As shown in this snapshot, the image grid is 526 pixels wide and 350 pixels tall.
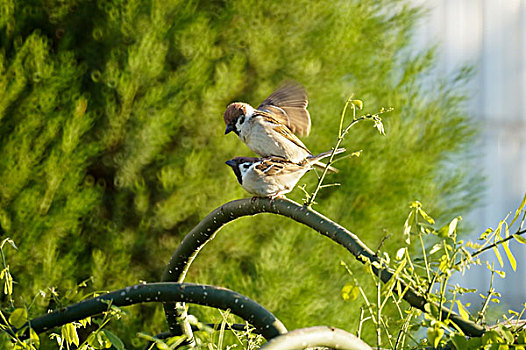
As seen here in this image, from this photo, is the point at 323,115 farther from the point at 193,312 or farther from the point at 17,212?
the point at 17,212

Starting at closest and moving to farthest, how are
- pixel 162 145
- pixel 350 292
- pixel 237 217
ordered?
pixel 350 292 < pixel 237 217 < pixel 162 145

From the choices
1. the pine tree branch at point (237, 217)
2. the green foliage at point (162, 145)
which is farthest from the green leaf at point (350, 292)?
the green foliage at point (162, 145)

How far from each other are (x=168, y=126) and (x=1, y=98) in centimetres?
44

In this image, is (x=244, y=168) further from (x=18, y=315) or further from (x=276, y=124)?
(x=18, y=315)

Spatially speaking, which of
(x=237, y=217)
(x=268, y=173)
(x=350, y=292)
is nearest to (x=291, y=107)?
(x=268, y=173)

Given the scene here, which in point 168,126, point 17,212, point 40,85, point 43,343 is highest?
point 40,85

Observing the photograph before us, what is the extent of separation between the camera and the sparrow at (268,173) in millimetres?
774

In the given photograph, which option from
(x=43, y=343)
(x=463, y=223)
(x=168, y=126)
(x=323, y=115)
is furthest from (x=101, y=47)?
(x=463, y=223)

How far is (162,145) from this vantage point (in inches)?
73.0

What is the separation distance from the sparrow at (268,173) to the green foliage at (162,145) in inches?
39.2

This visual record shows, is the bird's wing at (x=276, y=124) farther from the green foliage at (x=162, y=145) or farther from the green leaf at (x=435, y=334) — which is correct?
the green foliage at (x=162, y=145)

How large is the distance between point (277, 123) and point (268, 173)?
112 millimetres

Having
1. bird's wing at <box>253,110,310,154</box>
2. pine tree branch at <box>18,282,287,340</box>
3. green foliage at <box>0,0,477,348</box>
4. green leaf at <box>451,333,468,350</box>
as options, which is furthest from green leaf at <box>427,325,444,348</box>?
green foliage at <box>0,0,477,348</box>

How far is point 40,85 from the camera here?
177 cm
